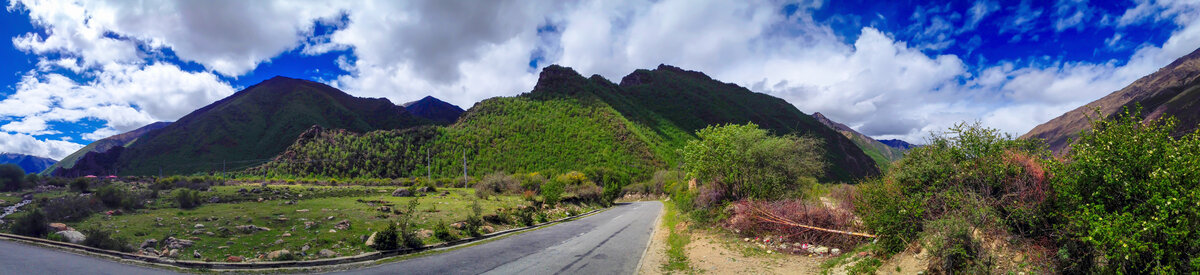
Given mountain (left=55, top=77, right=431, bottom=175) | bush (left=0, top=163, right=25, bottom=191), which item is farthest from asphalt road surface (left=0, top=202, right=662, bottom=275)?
mountain (left=55, top=77, right=431, bottom=175)

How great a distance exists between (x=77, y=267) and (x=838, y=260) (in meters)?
17.7

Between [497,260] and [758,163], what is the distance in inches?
493

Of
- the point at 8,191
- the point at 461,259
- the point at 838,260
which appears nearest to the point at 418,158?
the point at 8,191

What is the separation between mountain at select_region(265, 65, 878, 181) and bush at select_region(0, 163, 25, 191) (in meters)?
39.1

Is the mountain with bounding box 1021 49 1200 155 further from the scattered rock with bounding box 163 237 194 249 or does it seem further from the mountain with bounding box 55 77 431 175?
the mountain with bounding box 55 77 431 175

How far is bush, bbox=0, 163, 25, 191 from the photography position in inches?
1006

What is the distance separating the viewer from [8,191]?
25.1 meters

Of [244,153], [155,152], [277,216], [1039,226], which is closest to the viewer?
[1039,226]

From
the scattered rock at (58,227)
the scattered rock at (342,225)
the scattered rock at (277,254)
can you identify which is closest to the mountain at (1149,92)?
the scattered rock at (342,225)

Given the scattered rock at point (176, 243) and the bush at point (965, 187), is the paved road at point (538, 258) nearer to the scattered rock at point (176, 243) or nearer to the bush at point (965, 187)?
the scattered rock at point (176, 243)

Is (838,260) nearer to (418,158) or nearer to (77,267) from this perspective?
(77,267)

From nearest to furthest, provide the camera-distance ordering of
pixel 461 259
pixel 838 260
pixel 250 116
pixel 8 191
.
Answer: pixel 838 260, pixel 461 259, pixel 8 191, pixel 250 116

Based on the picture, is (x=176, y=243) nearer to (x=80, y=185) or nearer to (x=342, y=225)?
(x=342, y=225)

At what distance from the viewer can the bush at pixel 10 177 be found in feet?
83.8
